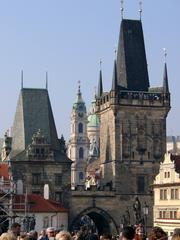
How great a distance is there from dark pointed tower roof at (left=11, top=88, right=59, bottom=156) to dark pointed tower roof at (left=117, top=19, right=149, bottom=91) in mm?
6850

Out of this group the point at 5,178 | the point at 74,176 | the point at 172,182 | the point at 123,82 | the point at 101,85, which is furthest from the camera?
the point at 74,176

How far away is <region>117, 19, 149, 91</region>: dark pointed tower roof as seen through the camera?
69.6 m

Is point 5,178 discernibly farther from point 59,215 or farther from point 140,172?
point 140,172

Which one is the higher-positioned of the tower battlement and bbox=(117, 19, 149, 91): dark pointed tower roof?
bbox=(117, 19, 149, 91): dark pointed tower roof

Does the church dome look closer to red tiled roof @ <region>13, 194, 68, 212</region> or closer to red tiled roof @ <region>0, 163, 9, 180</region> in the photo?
red tiled roof @ <region>0, 163, 9, 180</region>

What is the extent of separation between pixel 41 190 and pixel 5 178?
312cm

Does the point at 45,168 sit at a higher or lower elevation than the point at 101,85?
lower

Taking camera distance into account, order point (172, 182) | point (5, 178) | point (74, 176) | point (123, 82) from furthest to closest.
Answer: point (74, 176) < point (123, 82) < point (5, 178) < point (172, 182)

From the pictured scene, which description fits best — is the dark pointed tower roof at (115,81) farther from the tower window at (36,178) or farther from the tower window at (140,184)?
the tower window at (36,178)

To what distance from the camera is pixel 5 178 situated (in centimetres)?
6444

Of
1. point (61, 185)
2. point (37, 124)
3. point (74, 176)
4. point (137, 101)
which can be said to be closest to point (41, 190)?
point (61, 185)

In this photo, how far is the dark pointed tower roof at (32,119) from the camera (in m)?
67.5

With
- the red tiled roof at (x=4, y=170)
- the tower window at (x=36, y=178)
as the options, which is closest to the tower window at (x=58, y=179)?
the tower window at (x=36, y=178)

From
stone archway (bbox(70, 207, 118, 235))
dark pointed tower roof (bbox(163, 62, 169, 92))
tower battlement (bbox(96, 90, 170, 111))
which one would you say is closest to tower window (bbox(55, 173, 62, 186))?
stone archway (bbox(70, 207, 118, 235))
